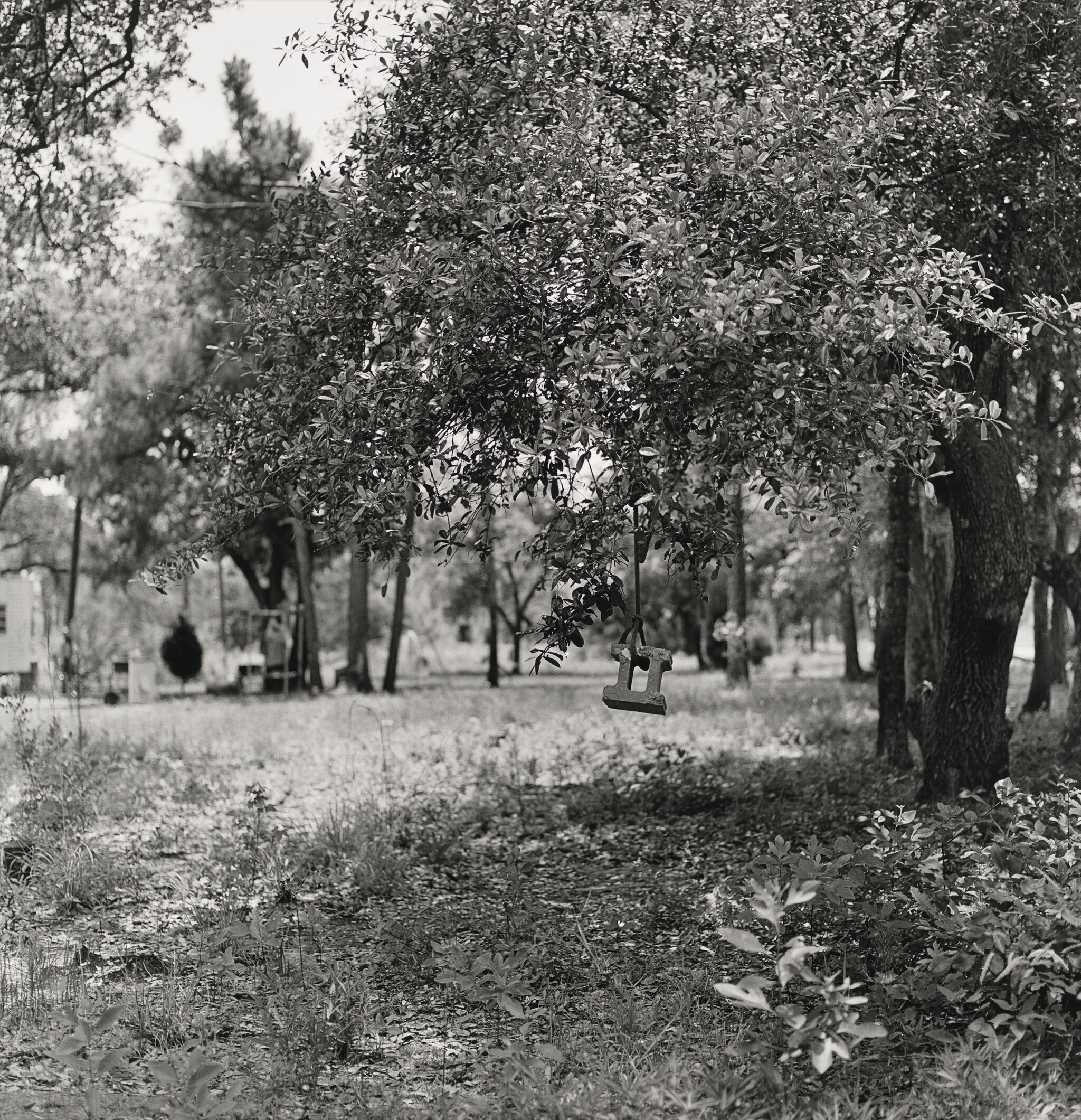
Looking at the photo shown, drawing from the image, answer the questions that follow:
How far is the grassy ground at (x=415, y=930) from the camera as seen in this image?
3.93m

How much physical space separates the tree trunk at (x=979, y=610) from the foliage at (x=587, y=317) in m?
2.80

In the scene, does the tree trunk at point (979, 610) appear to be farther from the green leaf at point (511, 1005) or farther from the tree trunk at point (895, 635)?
the green leaf at point (511, 1005)

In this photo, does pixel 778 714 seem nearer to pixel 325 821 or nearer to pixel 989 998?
pixel 325 821

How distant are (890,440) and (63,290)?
18510 millimetres

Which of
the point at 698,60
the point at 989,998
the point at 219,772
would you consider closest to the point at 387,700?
the point at 219,772

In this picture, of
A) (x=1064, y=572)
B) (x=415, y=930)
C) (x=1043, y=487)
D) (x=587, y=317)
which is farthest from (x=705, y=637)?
(x=587, y=317)

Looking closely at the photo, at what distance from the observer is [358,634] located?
27547 millimetres

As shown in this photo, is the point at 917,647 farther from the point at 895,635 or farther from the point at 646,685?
the point at 646,685

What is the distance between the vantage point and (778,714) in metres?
16.9

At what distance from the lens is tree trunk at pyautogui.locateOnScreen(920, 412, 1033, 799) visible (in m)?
7.99

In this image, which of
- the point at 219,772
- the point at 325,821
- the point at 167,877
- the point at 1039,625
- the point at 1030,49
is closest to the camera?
the point at 1030,49

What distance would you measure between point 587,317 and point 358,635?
23451mm

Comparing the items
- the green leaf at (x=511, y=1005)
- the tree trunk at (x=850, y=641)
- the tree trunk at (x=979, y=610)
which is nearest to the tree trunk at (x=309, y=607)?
the tree trunk at (x=850, y=641)

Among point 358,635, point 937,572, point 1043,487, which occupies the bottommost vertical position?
point 358,635
